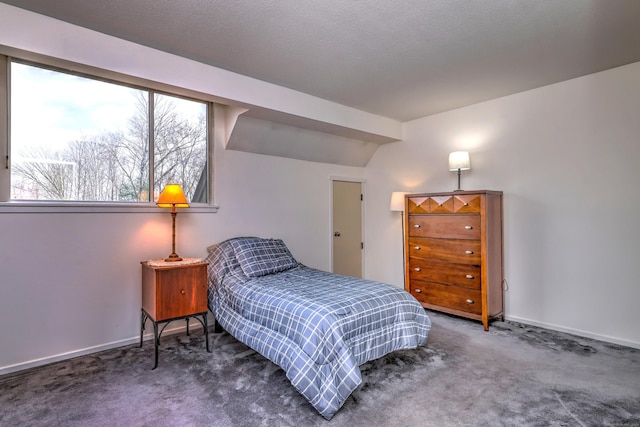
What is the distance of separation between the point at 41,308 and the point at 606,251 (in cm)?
503

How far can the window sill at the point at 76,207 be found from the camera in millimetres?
2553

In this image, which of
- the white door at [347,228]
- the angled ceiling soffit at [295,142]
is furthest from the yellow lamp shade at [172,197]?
the white door at [347,228]

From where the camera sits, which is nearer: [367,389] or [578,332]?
[367,389]

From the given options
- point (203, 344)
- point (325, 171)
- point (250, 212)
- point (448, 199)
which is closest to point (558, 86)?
point (448, 199)

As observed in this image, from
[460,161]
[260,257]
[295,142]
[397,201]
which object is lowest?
[260,257]

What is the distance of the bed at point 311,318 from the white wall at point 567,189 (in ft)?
5.46

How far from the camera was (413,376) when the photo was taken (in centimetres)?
243

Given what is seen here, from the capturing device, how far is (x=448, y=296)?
3.70 meters

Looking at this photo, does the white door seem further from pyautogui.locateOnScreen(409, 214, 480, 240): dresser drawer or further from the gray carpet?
the gray carpet

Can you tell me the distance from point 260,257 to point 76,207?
166 centimetres

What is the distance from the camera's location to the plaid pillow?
322 cm

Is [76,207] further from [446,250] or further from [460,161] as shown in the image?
[460,161]

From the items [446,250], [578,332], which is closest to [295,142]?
[446,250]

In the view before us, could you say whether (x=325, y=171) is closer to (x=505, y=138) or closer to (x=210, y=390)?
(x=505, y=138)
